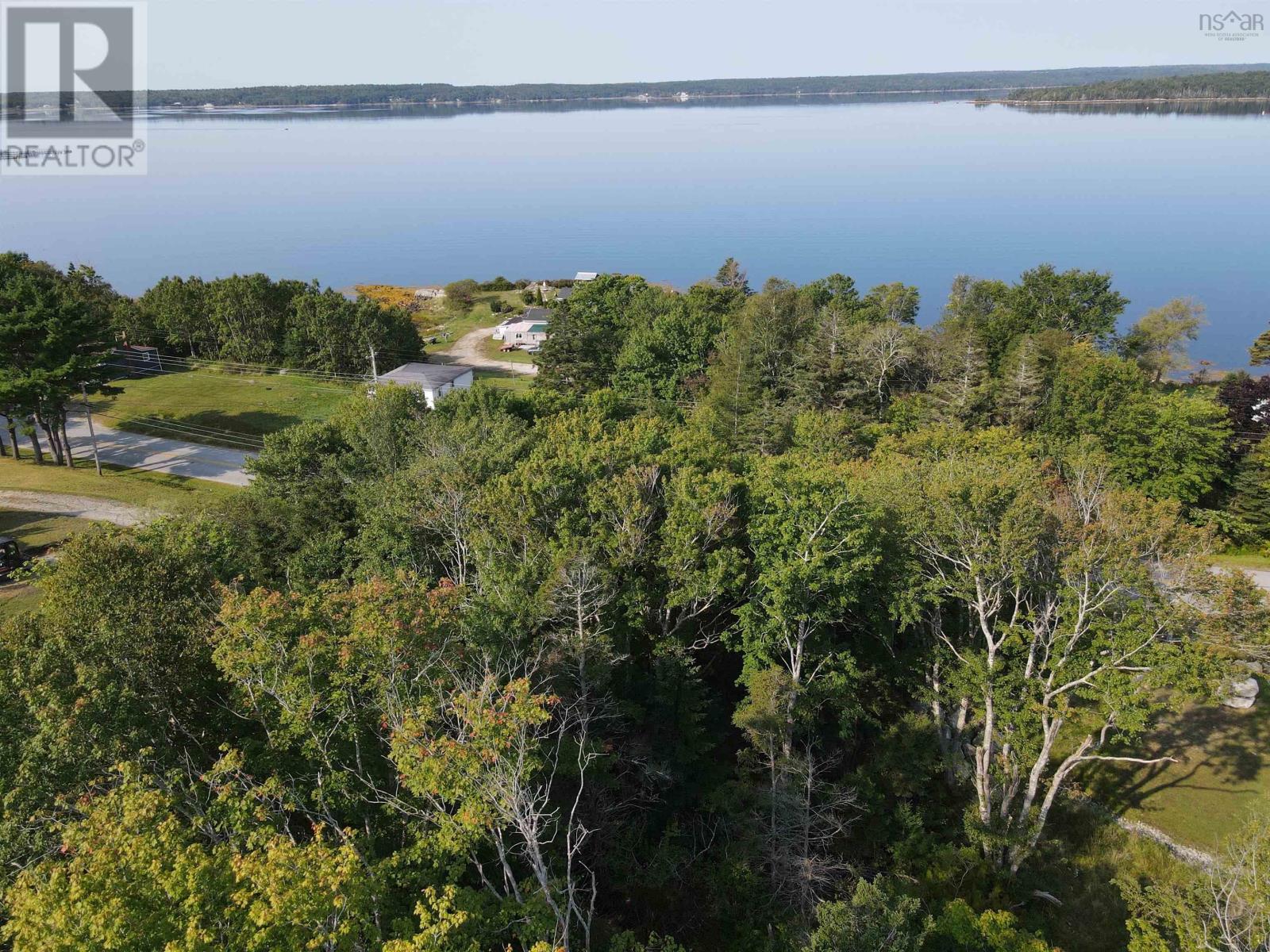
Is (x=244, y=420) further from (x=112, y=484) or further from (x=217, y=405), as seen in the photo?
(x=112, y=484)

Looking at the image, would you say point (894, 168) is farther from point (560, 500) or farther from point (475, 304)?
point (560, 500)

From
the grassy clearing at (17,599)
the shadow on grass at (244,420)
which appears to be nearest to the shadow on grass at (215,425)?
the shadow on grass at (244,420)

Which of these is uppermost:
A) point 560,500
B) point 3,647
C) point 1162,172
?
point 1162,172

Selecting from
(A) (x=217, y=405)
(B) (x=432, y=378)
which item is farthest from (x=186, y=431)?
(B) (x=432, y=378)

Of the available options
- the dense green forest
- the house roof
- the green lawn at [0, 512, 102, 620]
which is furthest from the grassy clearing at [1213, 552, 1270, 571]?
the green lawn at [0, 512, 102, 620]

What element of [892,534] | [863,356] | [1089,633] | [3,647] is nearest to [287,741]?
[3,647]

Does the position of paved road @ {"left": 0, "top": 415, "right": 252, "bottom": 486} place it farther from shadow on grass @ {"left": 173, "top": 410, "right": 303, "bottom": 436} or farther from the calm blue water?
the calm blue water

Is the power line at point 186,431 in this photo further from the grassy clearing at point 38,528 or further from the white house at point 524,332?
the white house at point 524,332
